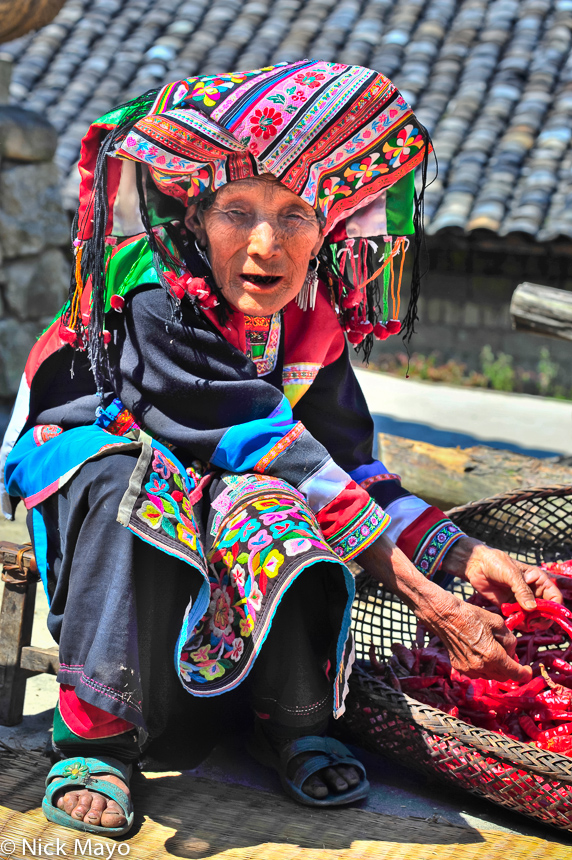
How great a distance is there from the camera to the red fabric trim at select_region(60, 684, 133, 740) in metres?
1.88

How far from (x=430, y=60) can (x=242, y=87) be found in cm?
801

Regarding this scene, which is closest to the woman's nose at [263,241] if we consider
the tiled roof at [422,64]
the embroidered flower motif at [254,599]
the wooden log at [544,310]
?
the embroidered flower motif at [254,599]

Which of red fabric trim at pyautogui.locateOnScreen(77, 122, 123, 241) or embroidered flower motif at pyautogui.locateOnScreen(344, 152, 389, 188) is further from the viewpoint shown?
embroidered flower motif at pyautogui.locateOnScreen(344, 152, 389, 188)

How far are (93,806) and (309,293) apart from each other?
4.20 ft

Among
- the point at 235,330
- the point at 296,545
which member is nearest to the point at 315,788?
the point at 296,545

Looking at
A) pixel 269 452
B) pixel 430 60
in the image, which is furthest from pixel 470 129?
pixel 269 452

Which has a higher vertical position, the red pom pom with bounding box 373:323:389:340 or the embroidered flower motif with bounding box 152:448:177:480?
the red pom pom with bounding box 373:323:389:340

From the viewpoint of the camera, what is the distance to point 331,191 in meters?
2.29

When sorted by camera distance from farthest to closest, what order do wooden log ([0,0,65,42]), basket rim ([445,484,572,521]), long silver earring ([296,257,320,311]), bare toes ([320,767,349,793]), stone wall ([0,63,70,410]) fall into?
1. stone wall ([0,63,70,410])
2. wooden log ([0,0,65,42])
3. basket rim ([445,484,572,521])
4. long silver earring ([296,257,320,311])
5. bare toes ([320,767,349,793])

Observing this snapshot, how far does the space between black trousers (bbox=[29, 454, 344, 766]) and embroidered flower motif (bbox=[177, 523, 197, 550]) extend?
6cm

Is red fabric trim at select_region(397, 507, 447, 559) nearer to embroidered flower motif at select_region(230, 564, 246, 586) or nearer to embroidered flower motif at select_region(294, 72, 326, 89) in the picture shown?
embroidered flower motif at select_region(230, 564, 246, 586)

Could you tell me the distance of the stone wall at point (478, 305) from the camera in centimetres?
823

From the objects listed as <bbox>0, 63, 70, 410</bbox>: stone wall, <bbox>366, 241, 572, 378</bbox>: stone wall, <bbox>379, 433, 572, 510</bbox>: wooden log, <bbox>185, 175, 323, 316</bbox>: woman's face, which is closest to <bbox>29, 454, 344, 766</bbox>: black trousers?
<bbox>185, 175, 323, 316</bbox>: woman's face

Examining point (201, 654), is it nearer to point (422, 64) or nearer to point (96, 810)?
point (96, 810)
